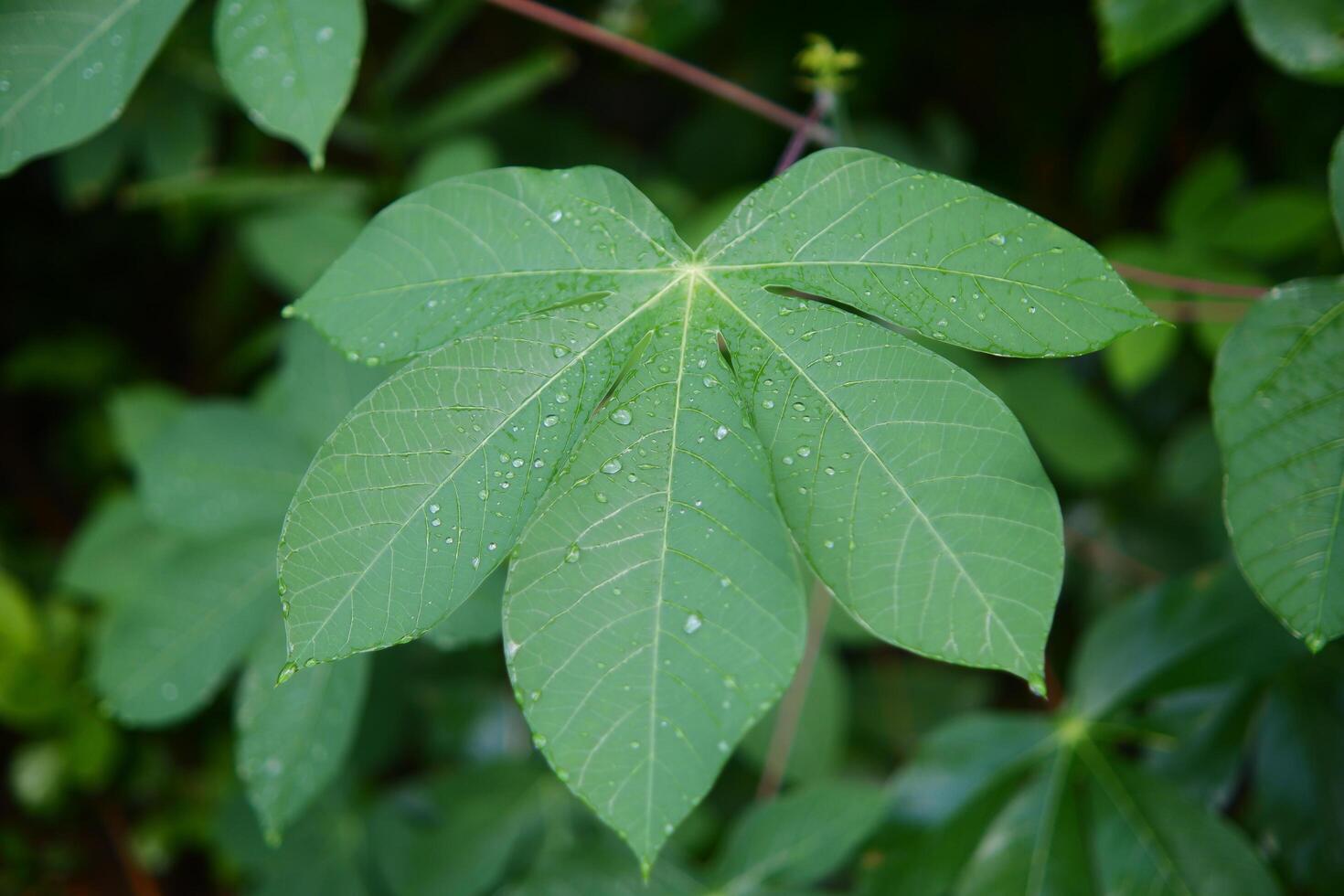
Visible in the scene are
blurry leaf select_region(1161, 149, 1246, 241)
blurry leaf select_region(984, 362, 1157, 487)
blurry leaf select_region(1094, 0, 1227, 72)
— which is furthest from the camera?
blurry leaf select_region(984, 362, 1157, 487)

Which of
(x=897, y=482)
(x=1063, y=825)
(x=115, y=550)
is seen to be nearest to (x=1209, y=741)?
(x=1063, y=825)

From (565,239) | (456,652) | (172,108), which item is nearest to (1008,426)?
(565,239)

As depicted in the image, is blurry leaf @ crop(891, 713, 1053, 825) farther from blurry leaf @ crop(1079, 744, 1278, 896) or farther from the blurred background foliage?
blurry leaf @ crop(1079, 744, 1278, 896)

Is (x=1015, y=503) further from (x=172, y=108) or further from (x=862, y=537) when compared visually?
(x=172, y=108)

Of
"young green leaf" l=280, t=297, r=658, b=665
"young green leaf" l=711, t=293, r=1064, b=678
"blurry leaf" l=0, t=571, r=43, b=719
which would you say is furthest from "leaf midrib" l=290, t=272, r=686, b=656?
"blurry leaf" l=0, t=571, r=43, b=719

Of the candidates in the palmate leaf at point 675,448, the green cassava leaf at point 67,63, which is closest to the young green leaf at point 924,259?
the palmate leaf at point 675,448

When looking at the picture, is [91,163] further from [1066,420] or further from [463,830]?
[1066,420]
